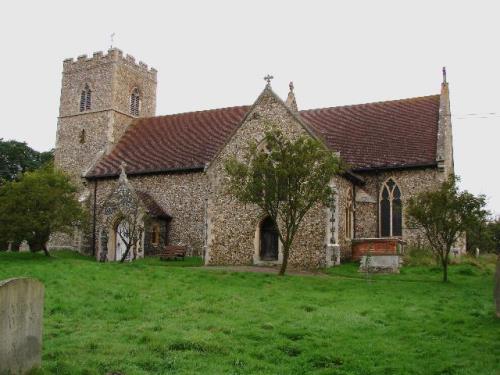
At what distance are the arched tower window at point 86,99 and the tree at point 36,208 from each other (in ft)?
42.6

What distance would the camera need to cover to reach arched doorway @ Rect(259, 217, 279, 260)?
25.7 m

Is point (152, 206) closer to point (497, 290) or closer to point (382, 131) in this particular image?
point (382, 131)

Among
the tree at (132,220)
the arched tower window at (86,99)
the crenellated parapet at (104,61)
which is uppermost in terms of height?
the crenellated parapet at (104,61)

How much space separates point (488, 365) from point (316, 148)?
12455 millimetres

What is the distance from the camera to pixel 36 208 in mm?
26031

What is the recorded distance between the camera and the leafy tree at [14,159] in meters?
53.4

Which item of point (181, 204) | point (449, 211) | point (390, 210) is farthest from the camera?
point (181, 204)

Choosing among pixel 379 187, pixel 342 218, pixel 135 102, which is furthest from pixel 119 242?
pixel 379 187

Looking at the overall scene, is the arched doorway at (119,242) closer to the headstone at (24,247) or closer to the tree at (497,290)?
the headstone at (24,247)

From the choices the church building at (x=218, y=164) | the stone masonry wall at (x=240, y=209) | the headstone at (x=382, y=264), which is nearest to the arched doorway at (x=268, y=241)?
the church building at (x=218, y=164)

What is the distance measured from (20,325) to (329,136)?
2556cm

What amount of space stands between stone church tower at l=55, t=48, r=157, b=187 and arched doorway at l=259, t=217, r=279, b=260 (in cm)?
1518

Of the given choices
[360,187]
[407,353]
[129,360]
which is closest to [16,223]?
[360,187]

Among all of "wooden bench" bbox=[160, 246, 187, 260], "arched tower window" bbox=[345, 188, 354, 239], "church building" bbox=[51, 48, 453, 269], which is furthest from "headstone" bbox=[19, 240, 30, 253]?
"arched tower window" bbox=[345, 188, 354, 239]
